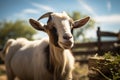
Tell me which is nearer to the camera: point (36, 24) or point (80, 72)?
point (36, 24)

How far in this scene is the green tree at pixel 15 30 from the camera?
38.5 metres

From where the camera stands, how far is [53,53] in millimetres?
4969

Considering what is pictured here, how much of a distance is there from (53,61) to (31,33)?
123 feet

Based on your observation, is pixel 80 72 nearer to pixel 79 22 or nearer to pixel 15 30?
pixel 79 22

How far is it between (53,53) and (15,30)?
1430 inches

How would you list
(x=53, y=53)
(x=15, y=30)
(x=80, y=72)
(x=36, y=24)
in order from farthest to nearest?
(x=15, y=30) < (x=80, y=72) < (x=36, y=24) < (x=53, y=53)

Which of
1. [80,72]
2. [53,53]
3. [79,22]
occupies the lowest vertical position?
[80,72]

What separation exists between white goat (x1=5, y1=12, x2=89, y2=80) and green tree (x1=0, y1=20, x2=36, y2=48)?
32235 millimetres

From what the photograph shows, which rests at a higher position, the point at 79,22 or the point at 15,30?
the point at 79,22

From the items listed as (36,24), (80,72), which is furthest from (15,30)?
(36,24)

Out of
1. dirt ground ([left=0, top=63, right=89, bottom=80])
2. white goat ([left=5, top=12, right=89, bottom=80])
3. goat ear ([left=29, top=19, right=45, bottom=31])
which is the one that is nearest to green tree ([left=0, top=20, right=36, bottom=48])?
dirt ground ([left=0, top=63, right=89, bottom=80])

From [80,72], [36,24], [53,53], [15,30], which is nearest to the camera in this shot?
[53,53]

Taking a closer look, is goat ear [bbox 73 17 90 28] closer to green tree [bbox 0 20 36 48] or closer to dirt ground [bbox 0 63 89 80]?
dirt ground [bbox 0 63 89 80]

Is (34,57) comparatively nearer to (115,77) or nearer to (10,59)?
(10,59)
